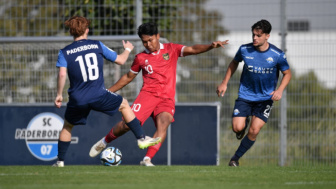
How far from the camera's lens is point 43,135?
11.5m

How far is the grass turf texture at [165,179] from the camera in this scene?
640 cm

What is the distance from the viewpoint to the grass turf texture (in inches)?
252

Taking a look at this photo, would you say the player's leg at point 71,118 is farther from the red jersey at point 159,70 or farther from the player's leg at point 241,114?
the player's leg at point 241,114

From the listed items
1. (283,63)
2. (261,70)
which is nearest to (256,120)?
(261,70)

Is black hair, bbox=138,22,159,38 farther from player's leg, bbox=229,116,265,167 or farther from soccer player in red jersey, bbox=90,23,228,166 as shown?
player's leg, bbox=229,116,265,167

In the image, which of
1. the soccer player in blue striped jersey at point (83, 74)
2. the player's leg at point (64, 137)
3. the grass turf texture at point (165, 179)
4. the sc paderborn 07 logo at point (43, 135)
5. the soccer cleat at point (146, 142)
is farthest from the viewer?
the sc paderborn 07 logo at point (43, 135)

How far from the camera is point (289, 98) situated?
37.8 feet

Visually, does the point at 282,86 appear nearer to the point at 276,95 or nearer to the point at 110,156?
the point at 276,95

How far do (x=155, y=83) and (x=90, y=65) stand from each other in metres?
1.45

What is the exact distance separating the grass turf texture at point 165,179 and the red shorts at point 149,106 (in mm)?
1079

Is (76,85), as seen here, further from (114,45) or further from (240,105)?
(114,45)

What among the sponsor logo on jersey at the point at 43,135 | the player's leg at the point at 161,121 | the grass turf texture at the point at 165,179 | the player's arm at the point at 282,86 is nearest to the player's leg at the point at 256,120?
the player's arm at the point at 282,86

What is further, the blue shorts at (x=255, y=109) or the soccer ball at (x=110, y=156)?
the blue shorts at (x=255, y=109)

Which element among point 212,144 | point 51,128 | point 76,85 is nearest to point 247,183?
point 76,85
